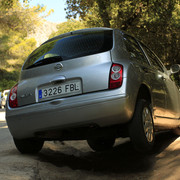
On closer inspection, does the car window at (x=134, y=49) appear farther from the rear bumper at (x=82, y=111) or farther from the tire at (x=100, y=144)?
the tire at (x=100, y=144)

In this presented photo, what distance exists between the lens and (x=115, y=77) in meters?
3.51

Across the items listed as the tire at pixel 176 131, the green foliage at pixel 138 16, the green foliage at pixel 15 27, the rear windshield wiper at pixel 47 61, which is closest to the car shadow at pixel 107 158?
the tire at pixel 176 131

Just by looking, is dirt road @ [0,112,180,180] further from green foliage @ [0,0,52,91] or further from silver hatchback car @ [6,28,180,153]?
green foliage @ [0,0,52,91]

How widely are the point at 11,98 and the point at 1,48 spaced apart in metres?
35.3

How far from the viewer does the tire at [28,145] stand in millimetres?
4418

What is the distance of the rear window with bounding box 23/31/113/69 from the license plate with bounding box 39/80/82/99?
0.37m

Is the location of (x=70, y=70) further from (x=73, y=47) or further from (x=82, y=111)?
(x=82, y=111)

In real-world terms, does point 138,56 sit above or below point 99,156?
above

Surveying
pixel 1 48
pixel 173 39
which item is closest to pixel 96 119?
pixel 173 39

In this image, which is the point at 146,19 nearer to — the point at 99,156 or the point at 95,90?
the point at 99,156

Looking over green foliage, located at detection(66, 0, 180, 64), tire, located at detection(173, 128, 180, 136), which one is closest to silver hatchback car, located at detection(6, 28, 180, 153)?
tire, located at detection(173, 128, 180, 136)

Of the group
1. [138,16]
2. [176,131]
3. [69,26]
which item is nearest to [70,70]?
[176,131]

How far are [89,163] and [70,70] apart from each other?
171cm

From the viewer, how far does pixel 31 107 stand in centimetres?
374
